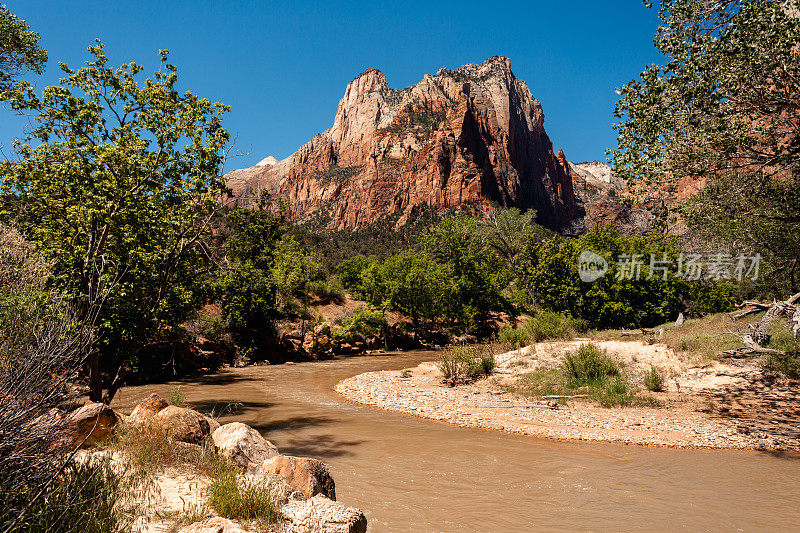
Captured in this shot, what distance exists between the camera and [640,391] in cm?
1321

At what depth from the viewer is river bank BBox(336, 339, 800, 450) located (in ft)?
31.9

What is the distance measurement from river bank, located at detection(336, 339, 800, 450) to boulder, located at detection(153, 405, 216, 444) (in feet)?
21.4

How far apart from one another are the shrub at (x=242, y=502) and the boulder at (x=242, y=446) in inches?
63.5

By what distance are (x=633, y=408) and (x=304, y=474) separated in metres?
10.6

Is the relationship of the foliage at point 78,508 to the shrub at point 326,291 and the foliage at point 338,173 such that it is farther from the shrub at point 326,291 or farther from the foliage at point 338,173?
the foliage at point 338,173

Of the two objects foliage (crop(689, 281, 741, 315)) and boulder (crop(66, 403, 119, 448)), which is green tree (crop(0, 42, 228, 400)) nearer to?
boulder (crop(66, 403, 119, 448))

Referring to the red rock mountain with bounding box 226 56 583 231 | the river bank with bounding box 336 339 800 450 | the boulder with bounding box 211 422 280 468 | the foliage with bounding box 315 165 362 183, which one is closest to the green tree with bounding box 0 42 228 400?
the boulder with bounding box 211 422 280 468

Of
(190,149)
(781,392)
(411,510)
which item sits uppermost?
(190,149)

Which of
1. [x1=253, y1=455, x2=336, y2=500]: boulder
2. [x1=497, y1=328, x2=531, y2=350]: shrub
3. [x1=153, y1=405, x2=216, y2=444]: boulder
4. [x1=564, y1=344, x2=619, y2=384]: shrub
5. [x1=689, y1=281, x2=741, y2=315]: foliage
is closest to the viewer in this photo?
[x1=253, y1=455, x2=336, y2=500]: boulder

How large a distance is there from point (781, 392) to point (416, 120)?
16510cm

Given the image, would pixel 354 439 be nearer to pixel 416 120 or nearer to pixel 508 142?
pixel 416 120

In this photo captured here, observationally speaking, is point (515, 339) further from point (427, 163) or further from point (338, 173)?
point (338, 173)

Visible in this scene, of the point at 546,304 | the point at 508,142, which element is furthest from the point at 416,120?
the point at 546,304

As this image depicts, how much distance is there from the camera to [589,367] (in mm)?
14336
